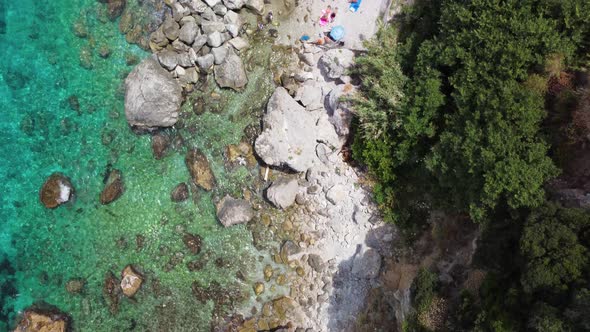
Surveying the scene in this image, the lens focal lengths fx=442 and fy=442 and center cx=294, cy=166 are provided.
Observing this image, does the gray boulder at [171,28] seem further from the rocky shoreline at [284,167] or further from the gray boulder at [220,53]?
the gray boulder at [220,53]

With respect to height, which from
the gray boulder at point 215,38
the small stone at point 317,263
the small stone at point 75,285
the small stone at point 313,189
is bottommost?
the small stone at point 75,285

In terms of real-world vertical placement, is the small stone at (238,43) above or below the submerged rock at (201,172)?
above

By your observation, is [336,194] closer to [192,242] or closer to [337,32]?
[192,242]

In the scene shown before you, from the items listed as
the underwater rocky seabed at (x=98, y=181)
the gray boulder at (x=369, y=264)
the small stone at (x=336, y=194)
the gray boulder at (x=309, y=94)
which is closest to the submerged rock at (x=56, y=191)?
the underwater rocky seabed at (x=98, y=181)

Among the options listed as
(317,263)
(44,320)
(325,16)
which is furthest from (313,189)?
(44,320)

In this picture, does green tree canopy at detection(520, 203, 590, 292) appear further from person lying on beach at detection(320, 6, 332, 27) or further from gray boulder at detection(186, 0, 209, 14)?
gray boulder at detection(186, 0, 209, 14)

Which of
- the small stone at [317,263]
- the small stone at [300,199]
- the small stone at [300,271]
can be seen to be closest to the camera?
the small stone at [317,263]

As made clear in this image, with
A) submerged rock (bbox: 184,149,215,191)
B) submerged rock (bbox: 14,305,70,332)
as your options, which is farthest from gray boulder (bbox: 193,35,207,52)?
submerged rock (bbox: 14,305,70,332)
